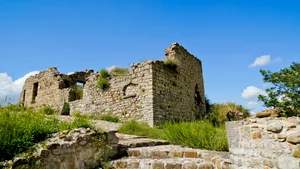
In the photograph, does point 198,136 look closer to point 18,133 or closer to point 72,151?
point 72,151

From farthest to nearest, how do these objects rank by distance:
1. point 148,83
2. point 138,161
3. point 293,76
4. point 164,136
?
1. point 148,83
2. point 293,76
3. point 164,136
4. point 138,161

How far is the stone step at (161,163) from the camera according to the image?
391cm

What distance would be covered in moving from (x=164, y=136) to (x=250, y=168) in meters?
3.60

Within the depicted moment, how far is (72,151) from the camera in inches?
170

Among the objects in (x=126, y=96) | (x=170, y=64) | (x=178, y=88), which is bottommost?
(x=126, y=96)

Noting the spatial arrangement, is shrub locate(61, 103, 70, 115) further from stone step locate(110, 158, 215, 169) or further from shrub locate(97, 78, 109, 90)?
stone step locate(110, 158, 215, 169)

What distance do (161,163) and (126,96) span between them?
720 cm

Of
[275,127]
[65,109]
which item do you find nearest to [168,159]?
[275,127]

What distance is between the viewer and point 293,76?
742 cm

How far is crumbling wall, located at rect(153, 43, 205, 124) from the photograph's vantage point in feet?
34.8

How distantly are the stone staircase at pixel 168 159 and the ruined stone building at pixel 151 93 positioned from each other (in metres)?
4.86

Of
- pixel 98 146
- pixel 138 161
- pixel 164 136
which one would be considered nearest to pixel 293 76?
pixel 164 136

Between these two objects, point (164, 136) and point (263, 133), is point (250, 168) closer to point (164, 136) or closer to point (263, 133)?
point (263, 133)

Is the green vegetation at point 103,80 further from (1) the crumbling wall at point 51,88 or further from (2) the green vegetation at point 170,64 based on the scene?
(1) the crumbling wall at point 51,88
